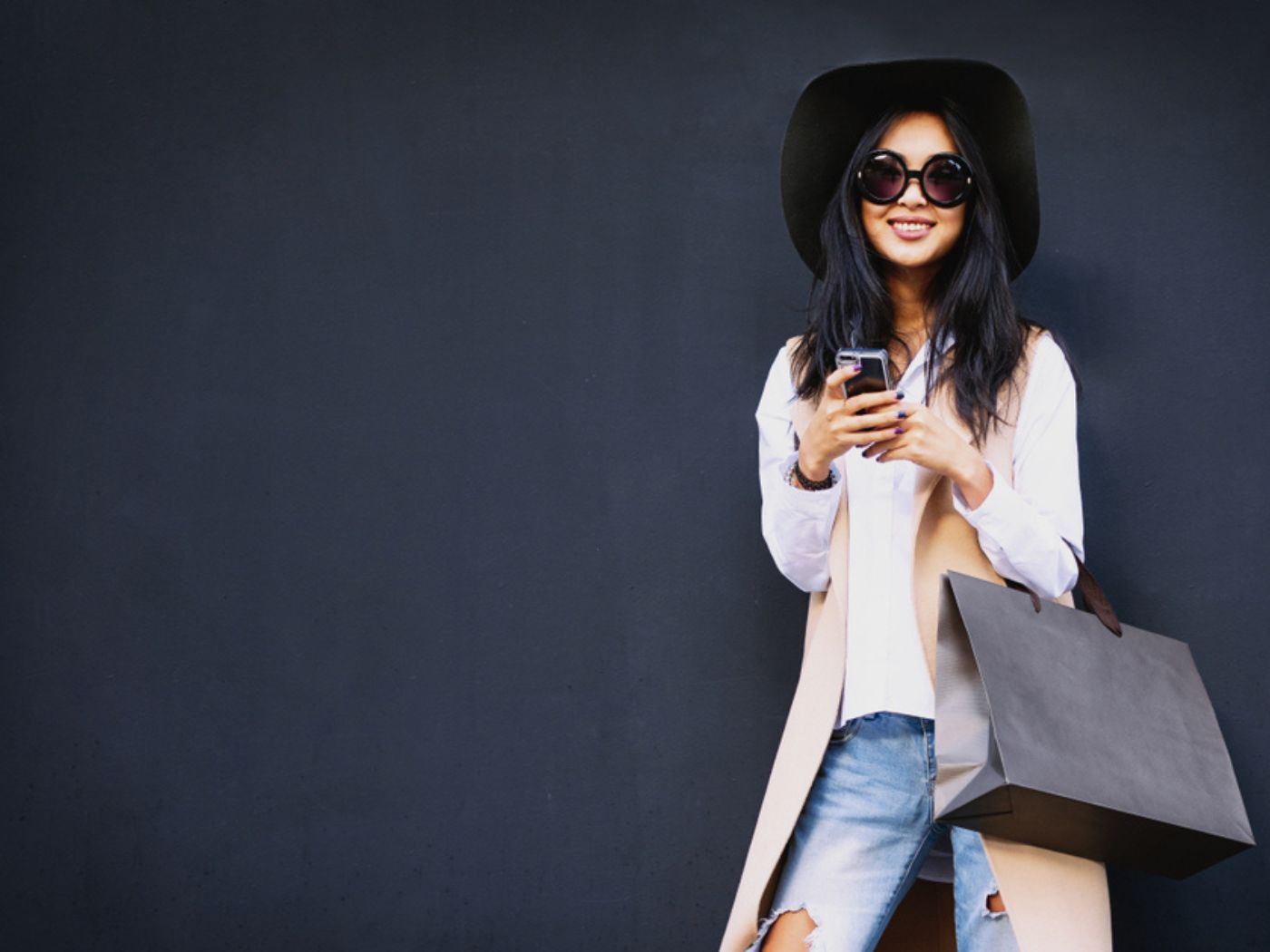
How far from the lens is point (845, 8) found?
8.87 feet

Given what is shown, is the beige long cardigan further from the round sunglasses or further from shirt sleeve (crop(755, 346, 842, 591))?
the round sunglasses

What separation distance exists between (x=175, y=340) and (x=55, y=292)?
0.28 m

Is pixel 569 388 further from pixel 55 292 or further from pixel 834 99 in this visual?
pixel 55 292

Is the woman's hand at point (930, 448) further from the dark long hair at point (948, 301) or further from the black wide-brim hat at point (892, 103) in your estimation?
the black wide-brim hat at point (892, 103)

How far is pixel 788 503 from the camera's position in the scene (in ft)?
6.62

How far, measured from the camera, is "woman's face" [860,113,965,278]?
2096mm

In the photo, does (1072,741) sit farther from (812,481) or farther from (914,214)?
(914,214)

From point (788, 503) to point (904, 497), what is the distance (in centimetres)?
17

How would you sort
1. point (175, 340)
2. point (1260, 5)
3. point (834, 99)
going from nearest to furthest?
point (834, 99) < point (1260, 5) < point (175, 340)

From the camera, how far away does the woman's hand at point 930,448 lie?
6.01 ft

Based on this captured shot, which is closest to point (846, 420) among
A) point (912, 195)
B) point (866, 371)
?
point (866, 371)

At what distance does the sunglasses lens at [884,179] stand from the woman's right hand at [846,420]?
0.39 m

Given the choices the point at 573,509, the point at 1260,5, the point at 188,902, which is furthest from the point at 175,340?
the point at 1260,5

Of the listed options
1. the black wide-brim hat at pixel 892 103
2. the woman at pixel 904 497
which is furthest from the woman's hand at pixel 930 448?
the black wide-brim hat at pixel 892 103
